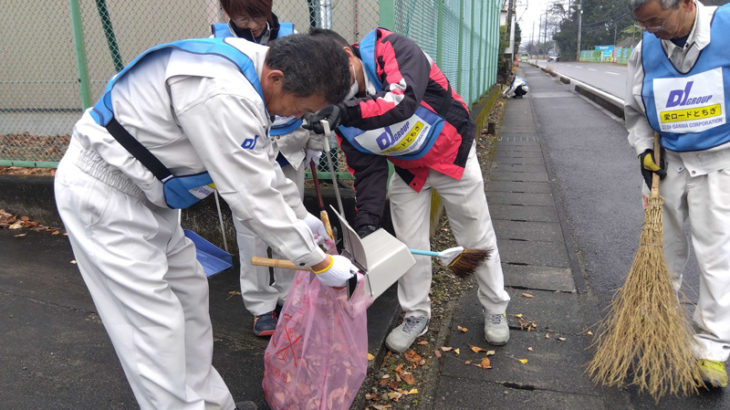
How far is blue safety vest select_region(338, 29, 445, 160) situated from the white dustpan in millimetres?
461

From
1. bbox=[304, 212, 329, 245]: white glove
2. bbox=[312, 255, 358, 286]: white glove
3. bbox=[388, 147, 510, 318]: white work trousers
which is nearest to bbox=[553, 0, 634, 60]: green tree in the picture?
bbox=[388, 147, 510, 318]: white work trousers

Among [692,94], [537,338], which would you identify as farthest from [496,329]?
[692,94]

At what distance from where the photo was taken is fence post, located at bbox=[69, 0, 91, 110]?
14.1ft

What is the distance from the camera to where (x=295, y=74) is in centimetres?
155

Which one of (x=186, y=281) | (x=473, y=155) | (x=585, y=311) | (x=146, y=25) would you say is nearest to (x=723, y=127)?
(x=473, y=155)

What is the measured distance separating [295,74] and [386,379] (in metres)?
1.78

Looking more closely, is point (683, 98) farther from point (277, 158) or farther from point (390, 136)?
point (277, 158)

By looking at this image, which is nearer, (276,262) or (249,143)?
(249,143)

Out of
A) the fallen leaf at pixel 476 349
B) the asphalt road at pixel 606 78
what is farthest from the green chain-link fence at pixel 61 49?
the asphalt road at pixel 606 78

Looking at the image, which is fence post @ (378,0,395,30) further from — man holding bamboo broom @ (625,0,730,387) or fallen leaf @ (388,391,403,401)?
fallen leaf @ (388,391,403,401)

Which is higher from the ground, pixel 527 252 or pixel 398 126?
pixel 398 126

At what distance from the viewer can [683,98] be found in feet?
7.98

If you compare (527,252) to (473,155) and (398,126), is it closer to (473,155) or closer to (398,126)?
(473,155)

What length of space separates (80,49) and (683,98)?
14.8 feet
